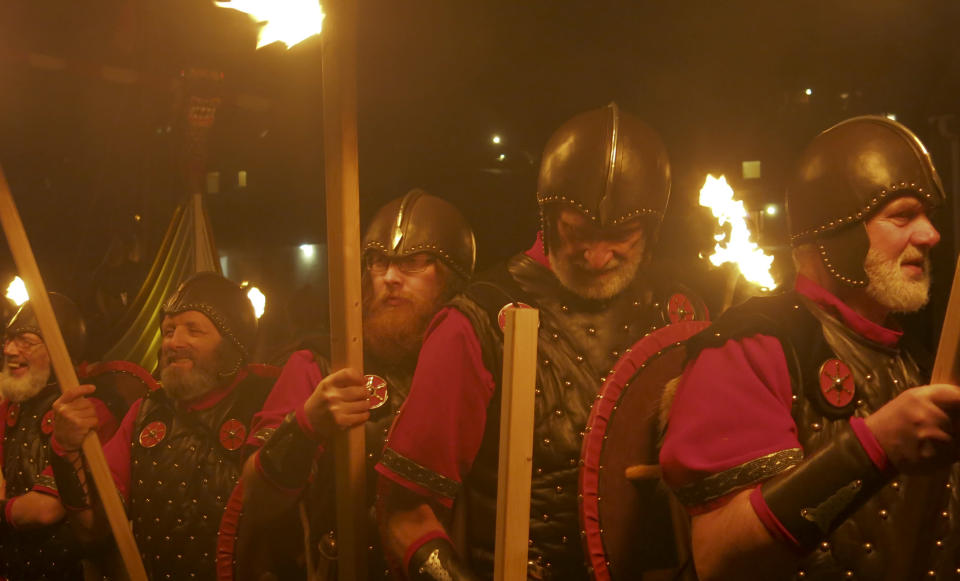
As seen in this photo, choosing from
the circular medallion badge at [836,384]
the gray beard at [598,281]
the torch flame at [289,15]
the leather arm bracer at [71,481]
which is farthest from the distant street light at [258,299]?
the circular medallion badge at [836,384]

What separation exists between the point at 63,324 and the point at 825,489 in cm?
351

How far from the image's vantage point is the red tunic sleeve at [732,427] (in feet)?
7.71

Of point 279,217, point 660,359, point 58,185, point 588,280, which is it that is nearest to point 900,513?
point 660,359

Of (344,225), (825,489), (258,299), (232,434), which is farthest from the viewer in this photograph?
(258,299)

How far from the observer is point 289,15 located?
2.83 m

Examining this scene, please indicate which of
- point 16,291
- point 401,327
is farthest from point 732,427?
point 16,291

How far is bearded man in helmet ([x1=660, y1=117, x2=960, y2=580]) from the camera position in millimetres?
2260

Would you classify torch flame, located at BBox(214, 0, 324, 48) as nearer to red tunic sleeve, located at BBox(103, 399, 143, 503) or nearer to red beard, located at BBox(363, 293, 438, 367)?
red beard, located at BBox(363, 293, 438, 367)

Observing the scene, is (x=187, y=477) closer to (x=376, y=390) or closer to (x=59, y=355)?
(x=59, y=355)

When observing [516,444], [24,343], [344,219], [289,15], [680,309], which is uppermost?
[289,15]

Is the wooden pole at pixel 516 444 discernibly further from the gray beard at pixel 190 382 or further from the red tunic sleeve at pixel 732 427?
the gray beard at pixel 190 382

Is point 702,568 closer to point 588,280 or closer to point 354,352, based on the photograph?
point 588,280

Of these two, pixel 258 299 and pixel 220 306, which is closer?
pixel 220 306

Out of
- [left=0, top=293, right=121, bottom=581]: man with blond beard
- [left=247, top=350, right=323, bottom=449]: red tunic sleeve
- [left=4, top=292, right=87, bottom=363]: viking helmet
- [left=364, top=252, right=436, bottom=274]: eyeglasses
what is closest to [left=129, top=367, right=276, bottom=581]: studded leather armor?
[left=247, top=350, right=323, bottom=449]: red tunic sleeve
